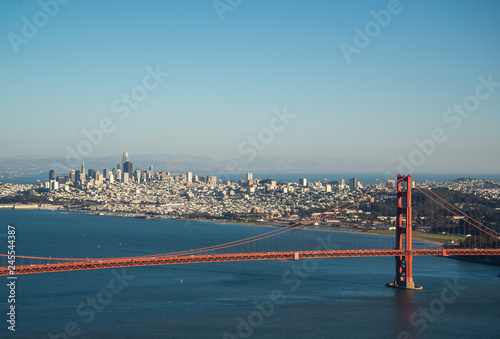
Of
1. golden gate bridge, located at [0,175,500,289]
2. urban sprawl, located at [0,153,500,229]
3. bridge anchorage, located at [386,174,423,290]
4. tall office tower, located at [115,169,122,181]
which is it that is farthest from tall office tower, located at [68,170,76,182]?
bridge anchorage, located at [386,174,423,290]

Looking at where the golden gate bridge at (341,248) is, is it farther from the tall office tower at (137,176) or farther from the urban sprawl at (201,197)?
the tall office tower at (137,176)

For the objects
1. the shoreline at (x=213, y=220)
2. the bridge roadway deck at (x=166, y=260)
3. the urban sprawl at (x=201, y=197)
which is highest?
the urban sprawl at (x=201, y=197)

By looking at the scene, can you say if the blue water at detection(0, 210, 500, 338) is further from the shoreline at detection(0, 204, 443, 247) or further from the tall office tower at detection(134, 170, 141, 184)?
the tall office tower at detection(134, 170, 141, 184)

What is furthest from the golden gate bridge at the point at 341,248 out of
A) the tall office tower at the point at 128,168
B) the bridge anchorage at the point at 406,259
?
the tall office tower at the point at 128,168

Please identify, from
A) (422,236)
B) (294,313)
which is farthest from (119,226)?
(294,313)

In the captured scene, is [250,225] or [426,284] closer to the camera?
[426,284]

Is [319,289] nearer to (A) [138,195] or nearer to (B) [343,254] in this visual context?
(B) [343,254]
